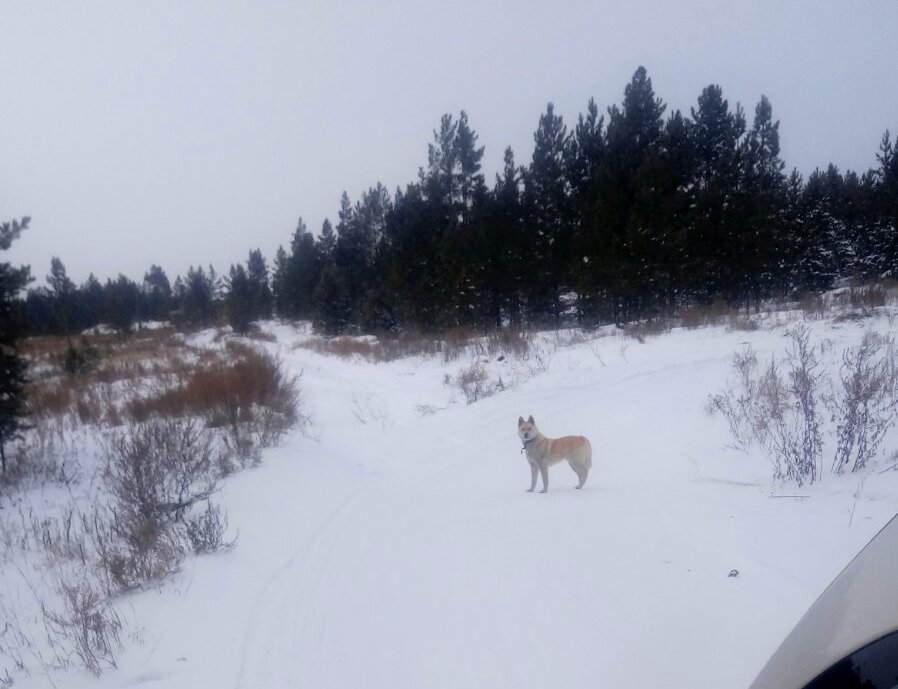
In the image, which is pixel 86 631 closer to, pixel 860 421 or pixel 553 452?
pixel 553 452

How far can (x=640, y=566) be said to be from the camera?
4.64 m

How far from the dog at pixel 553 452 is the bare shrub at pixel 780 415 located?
6.19 ft

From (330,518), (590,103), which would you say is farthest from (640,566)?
(590,103)

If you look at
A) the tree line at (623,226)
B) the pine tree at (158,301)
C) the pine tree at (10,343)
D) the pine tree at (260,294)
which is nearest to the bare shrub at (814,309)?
the tree line at (623,226)

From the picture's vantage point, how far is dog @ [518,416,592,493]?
7219mm

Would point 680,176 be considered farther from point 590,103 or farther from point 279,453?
point 279,453

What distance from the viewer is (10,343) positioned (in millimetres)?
9656

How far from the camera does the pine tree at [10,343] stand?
31.0 feet

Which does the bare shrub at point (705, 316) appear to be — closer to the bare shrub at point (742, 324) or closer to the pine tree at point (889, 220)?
the bare shrub at point (742, 324)

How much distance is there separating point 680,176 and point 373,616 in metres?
27.0

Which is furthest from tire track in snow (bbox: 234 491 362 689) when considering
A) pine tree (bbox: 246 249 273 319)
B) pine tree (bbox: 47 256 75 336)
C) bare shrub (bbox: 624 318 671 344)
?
pine tree (bbox: 246 249 273 319)

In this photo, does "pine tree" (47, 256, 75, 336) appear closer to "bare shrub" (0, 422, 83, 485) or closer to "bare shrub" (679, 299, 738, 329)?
"bare shrub" (0, 422, 83, 485)

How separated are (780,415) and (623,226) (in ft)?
62.9

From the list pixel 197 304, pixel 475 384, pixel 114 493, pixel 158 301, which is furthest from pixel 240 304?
pixel 114 493
